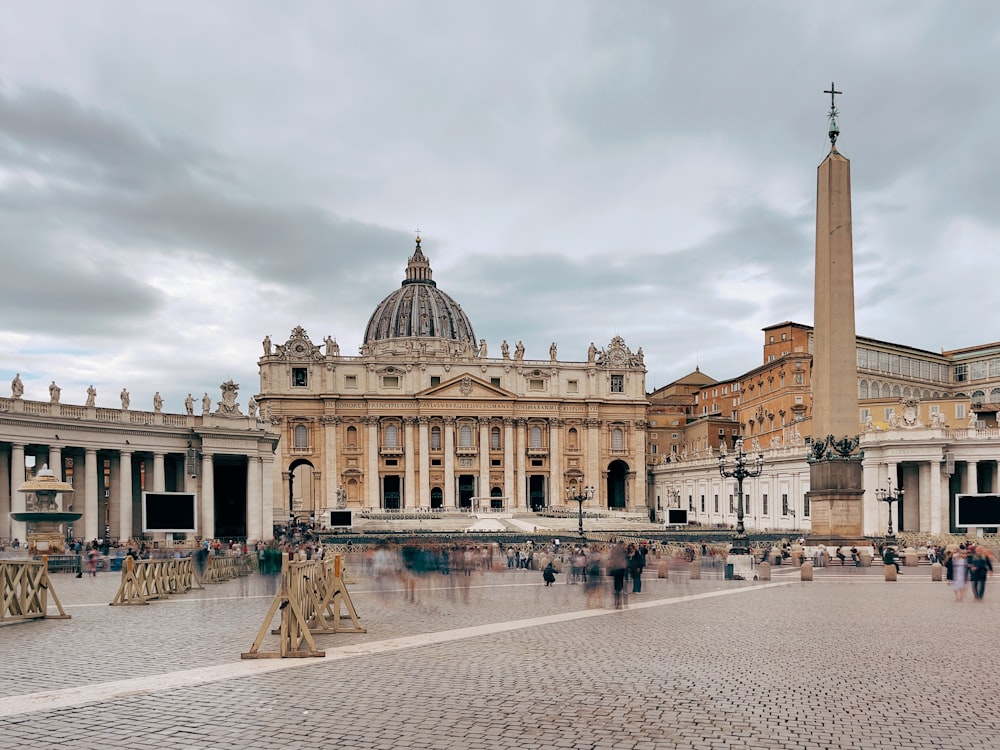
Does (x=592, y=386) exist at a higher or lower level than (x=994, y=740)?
higher

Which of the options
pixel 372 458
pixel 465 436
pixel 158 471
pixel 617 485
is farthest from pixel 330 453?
pixel 158 471

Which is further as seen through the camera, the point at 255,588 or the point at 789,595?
the point at 255,588

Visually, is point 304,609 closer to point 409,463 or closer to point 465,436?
point 409,463

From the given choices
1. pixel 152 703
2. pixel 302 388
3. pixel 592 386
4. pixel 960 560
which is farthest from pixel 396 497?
pixel 152 703

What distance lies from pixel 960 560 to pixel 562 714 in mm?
15806

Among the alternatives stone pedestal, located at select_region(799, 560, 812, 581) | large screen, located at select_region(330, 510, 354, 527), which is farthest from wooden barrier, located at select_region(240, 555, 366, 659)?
large screen, located at select_region(330, 510, 354, 527)

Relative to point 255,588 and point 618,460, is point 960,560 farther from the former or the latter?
point 618,460

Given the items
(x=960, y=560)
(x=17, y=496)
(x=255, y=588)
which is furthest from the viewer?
(x=17, y=496)

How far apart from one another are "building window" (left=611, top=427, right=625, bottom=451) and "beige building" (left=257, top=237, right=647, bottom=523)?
127 millimetres

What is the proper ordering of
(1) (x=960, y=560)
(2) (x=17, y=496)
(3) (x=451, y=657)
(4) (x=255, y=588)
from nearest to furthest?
(3) (x=451, y=657) → (1) (x=960, y=560) → (4) (x=255, y=588) → (2) (x=17, y=496)

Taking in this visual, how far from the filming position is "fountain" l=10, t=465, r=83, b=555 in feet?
110

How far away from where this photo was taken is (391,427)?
107000 mm

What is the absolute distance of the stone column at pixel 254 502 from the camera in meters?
54.1

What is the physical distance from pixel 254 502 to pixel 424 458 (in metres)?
52.0
